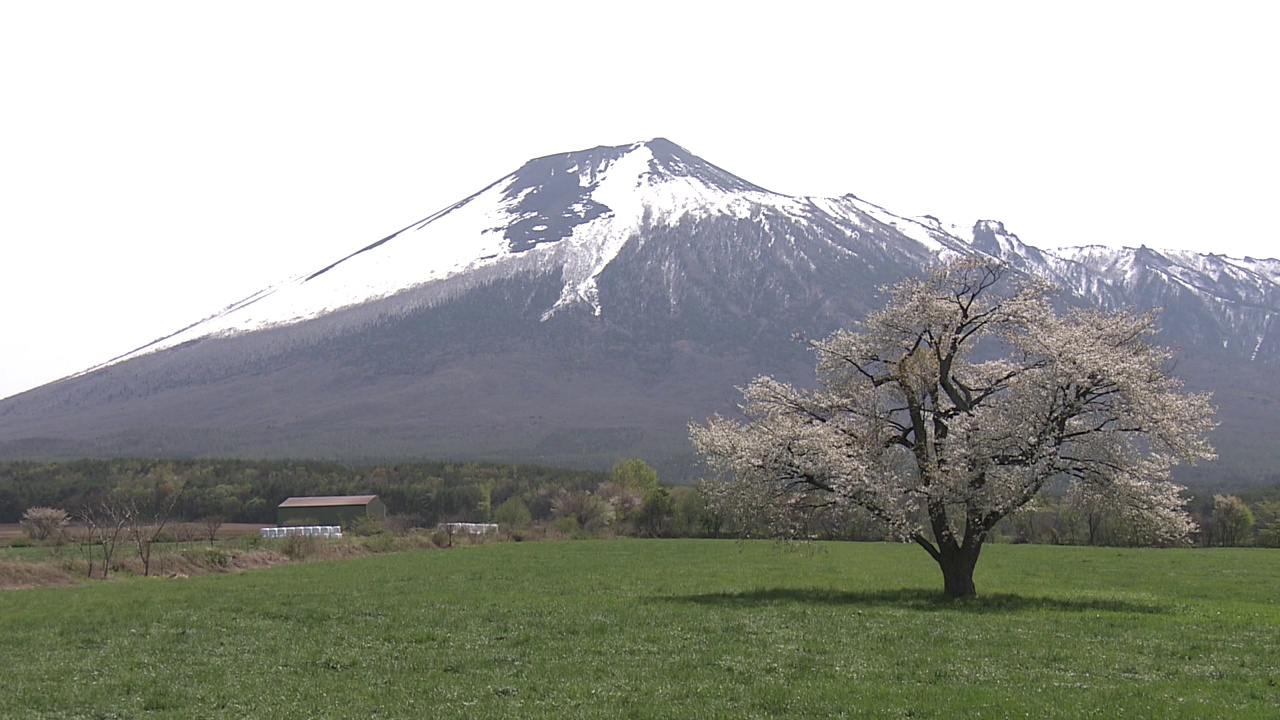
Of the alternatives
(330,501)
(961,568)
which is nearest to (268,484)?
(330,501)

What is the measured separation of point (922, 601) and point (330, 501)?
96.9 metres

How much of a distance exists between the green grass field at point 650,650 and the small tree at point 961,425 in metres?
2.45

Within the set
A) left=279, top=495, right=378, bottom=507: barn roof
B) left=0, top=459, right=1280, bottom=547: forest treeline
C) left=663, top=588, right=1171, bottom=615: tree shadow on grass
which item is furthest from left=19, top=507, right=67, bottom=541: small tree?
left=663, top=588, right=1171, bottom=615: tree shadow on grass

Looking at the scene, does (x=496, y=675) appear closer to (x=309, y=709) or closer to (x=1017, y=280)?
(x=309, y=709)

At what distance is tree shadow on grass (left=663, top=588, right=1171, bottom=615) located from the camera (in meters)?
24.7

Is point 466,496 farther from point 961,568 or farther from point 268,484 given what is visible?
point 961,568

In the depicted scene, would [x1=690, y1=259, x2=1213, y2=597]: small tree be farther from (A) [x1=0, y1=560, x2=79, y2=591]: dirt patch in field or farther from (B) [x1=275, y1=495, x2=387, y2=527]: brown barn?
(B) [x1=275, y1=495, x2=387, y2=527]: brown barn

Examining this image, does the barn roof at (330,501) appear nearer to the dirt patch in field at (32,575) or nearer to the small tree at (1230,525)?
the dirt patch in field at (32,575)

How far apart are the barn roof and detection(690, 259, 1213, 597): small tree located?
9003cm

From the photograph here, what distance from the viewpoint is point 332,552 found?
62.2 metres

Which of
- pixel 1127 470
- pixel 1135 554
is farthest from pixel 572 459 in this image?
pixel 1127 470

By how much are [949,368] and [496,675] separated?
16304 millimetres

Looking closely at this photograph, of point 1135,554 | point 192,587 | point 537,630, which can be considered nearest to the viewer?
point 537,630

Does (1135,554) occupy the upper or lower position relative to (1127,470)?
lower
